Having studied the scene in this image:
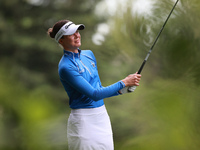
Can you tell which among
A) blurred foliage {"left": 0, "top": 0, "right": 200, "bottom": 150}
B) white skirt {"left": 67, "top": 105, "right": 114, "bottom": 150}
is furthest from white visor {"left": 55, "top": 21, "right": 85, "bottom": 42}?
blurred foliage {"left": 0, "top": 0, "right": 200, "bottom": 150}

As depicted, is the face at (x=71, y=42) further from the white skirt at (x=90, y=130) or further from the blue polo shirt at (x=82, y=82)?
the white skirt at (x=90, y=130)

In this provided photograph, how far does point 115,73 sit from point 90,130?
5.99 ft

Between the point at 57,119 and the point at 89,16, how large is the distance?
1193 millimetres

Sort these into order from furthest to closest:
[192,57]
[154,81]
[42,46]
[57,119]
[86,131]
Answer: [42,46] < [57,119] < [154,81] < [192,57] < [86,131]

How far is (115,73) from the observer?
8.77 feet

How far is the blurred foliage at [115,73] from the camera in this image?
68.1 inches

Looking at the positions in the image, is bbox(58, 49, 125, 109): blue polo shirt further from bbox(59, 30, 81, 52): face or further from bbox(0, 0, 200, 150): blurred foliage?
bbox(0, 0, 200, 150): blurred foliage

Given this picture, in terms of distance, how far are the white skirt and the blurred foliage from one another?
2.99 ft

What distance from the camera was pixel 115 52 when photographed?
2.38 meters

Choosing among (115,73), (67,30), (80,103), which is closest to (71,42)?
(67,30)

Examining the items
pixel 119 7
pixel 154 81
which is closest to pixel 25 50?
pixel 119 7

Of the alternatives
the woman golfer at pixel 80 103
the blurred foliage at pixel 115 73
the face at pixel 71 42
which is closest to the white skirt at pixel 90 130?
the woman golfer at pixel 80 103

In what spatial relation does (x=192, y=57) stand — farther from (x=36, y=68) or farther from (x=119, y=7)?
(x=36, y=68)

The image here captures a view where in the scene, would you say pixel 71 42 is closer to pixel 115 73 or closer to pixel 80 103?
pixel 80 103
